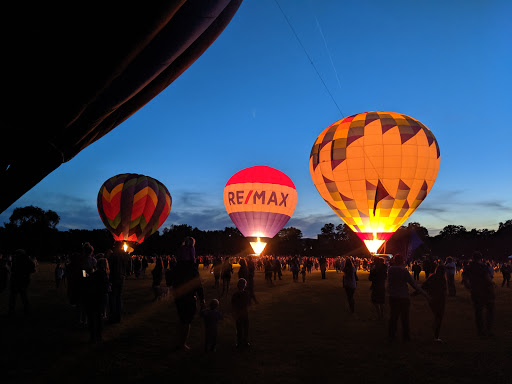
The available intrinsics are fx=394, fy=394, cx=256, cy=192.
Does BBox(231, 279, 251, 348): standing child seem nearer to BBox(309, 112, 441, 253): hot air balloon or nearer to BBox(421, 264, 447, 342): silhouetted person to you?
BBox(421, 264, 447, 342): silhouetted person

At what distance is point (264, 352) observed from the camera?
242 inches

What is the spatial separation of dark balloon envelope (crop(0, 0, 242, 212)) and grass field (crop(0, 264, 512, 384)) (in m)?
2.48

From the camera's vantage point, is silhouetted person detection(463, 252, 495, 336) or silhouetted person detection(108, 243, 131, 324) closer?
silhouetted person detection(463, 252, 495, 336)

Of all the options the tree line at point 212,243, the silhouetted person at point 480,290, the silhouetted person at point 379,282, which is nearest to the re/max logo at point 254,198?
the silhouetted person at point 379,282

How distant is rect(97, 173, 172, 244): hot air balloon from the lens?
27.5m

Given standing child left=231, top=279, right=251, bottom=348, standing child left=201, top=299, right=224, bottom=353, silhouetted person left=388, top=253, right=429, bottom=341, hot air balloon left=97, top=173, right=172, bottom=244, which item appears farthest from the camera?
hot air balloon left=97, top=173, right=172, bottom=244

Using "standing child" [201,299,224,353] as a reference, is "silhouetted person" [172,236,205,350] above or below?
above

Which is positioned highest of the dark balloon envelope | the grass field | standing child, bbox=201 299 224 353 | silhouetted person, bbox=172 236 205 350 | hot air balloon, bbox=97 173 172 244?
hot air balloon, bbox=97 173 172 244

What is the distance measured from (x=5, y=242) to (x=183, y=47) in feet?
227

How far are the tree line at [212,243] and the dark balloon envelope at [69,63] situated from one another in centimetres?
6225

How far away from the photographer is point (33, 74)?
4.06 meters

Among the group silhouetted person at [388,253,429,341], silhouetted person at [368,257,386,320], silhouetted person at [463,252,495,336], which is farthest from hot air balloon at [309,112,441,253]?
silhouetted person at [388,253,429,341]

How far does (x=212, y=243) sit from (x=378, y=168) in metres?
79.2

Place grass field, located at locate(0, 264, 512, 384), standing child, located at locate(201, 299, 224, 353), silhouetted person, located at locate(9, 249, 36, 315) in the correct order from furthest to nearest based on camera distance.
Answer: silhouetted person, located at locate(9, 249, 36, 315)
standing child, located at locate(201, 299, 224, 353)
grass field, located at locate(0, 264, 512, 384)
